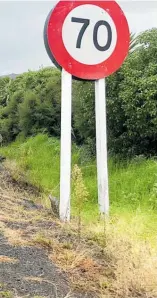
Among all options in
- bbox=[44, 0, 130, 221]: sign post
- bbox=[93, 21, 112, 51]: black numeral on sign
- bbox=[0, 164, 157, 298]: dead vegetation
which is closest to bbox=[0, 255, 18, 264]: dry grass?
bbox=[0, 164, 157, 298]: dead vegetation

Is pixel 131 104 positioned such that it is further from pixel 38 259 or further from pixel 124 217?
pixel 38 259

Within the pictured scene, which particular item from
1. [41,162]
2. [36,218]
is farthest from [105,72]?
[41,162]

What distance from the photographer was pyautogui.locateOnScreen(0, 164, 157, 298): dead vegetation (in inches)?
146

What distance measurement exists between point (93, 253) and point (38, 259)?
0.57 metres

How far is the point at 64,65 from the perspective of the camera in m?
5.93

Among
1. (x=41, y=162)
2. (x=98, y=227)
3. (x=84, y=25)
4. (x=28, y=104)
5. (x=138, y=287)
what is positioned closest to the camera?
(x=138, y=287)

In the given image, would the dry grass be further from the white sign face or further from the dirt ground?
the white sign face

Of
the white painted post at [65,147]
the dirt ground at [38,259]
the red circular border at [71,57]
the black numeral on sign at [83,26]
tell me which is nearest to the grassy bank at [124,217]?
the dirt ground at [38,259]

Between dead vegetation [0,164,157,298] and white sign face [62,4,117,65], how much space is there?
1746mm

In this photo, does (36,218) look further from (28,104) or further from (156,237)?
(28,104)

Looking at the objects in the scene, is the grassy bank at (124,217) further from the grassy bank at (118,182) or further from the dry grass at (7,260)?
the dry grass at (7,260)

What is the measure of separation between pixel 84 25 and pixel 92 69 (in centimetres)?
48

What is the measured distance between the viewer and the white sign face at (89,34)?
5848 millimetres

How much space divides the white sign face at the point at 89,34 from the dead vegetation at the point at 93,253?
175 cm
